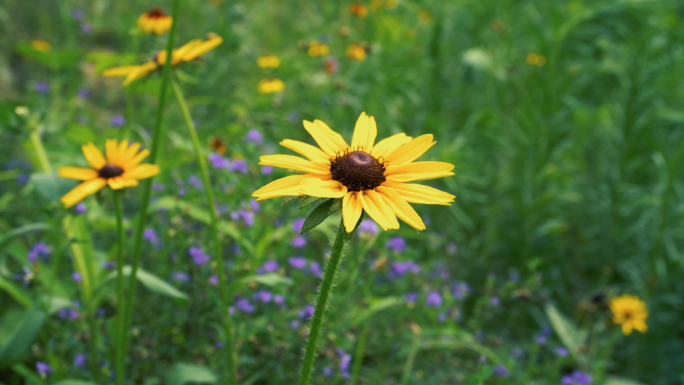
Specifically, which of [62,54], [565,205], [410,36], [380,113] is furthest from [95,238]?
[565,205]

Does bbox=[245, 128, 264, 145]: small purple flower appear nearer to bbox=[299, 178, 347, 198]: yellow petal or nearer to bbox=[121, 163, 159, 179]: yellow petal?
bbox=[121, 163, 159, 179]: yellow petal

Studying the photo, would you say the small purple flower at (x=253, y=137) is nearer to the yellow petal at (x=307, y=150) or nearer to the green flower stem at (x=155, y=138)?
the green flower stem at (x=155, y=138)

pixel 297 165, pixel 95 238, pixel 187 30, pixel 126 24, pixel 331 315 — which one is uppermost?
pixel 187 30

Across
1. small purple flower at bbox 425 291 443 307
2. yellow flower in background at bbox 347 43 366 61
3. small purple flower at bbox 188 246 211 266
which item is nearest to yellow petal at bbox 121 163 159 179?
small purple flower at bbox 188 246 211 266

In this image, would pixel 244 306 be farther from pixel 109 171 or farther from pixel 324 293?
pixel 324 293

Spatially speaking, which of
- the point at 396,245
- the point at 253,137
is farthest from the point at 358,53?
the point at 396,245

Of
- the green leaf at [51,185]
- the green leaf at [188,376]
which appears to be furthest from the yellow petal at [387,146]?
the green leaf at [51,185]

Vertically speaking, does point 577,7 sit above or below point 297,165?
above

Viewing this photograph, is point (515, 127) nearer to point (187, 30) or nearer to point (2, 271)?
point (2, 271)
